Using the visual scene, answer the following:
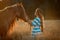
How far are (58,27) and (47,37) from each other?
143 millimetres

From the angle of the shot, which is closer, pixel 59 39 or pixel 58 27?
pixel 59 39

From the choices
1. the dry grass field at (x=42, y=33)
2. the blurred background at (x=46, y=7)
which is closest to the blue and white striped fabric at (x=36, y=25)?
the dry grass field at (x=42, y=33)

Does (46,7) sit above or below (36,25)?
above

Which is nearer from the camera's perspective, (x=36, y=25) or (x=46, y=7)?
(x=36, y=25)

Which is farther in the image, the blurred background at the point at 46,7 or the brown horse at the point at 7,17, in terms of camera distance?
the blurred background at the point at 46,7

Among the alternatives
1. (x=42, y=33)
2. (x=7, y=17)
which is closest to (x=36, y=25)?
(x=42, y=33)

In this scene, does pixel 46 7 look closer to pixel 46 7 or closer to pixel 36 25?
pixel 46 7

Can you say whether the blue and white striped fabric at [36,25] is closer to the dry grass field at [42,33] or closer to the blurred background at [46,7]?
the dry grass field at [42,33]

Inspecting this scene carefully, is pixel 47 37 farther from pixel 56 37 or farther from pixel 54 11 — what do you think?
pixel 54 11

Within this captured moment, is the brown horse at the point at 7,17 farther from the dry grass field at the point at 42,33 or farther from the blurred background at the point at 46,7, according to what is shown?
the blurred background at the point at 46,7

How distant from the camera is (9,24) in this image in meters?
0.77

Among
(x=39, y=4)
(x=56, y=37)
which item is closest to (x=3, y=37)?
(x=56, y=37)

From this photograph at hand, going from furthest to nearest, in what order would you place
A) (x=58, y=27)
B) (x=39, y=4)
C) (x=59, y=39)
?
(x=39, y=4), (x=58, y=27), (x=59, y=39)

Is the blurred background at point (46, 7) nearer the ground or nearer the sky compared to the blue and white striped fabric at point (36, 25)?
nearer the sky
